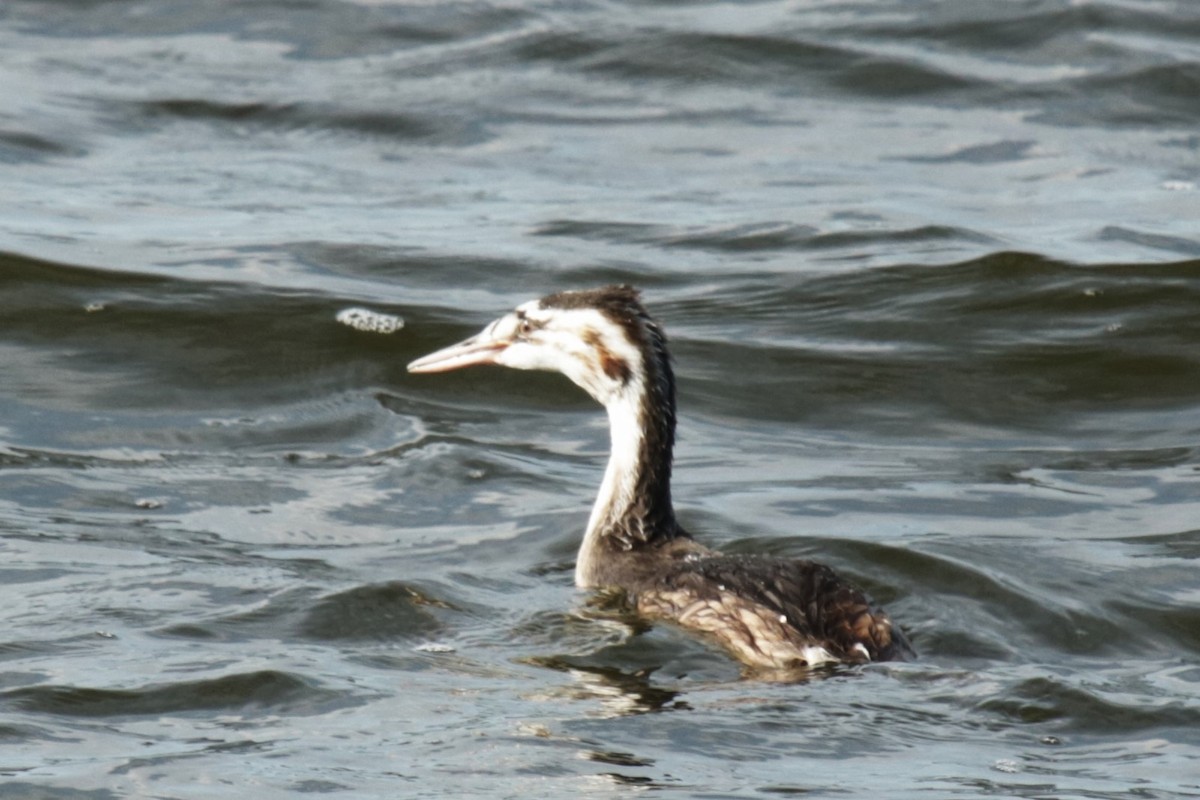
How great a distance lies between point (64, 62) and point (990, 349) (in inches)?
381

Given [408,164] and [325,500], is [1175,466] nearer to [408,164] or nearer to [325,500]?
[325,500]

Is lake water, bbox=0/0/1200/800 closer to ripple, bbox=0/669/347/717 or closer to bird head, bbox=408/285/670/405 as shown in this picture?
ripple, bbox=0/669/347/717

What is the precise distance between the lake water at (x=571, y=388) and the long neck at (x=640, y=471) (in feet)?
1.56

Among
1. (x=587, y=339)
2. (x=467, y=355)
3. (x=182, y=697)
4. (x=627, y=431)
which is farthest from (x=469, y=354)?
(x=182, y=697)

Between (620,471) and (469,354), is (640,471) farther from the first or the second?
(469,354)

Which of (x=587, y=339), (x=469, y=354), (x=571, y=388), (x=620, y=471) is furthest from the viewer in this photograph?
(x=571, y=388)

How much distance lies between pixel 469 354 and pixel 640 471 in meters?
0.89

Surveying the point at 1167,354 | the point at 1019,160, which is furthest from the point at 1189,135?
the point at 1167,354

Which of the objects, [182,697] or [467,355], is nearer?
[182,697]

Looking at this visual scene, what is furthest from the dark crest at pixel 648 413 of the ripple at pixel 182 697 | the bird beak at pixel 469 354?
the ripple at pixel 182 697

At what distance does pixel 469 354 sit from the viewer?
916cm

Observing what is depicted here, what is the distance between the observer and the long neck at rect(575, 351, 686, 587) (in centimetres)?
883

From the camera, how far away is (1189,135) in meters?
18.0

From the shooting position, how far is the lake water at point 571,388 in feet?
22.1
